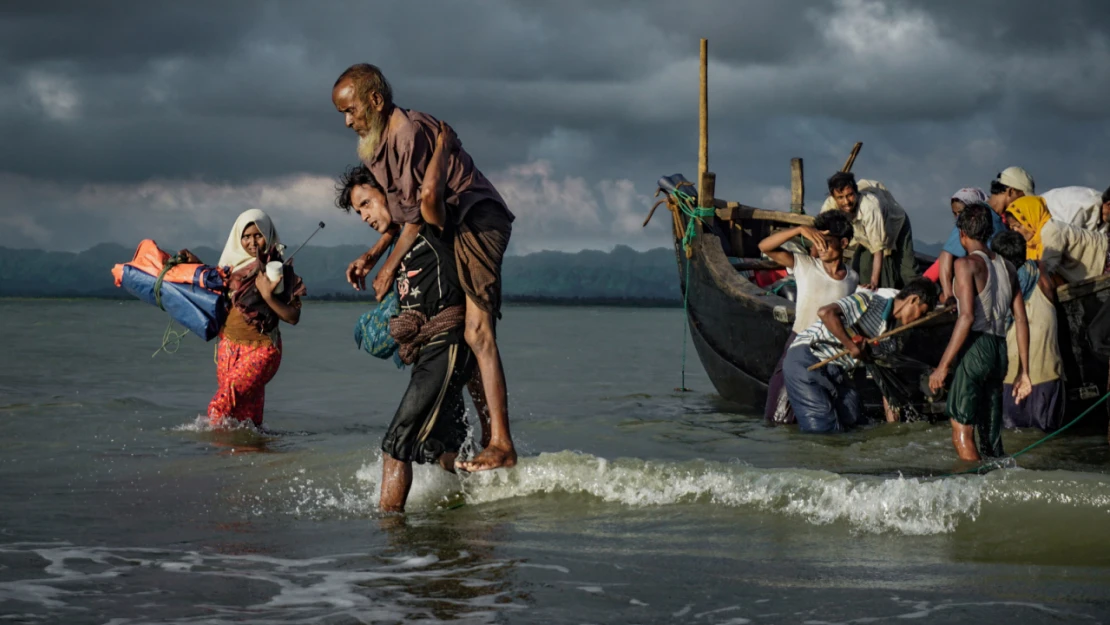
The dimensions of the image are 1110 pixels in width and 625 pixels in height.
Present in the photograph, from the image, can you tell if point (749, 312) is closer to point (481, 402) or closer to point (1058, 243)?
point (1058, 243)

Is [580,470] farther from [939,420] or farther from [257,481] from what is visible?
[939,420]

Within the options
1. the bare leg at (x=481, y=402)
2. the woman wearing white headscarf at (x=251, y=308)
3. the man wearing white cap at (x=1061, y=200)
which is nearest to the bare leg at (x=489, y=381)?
the bare leg at (x=481, y=402)

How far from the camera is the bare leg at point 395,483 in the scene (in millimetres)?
5469

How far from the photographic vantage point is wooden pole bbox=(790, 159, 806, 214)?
46.8 ft

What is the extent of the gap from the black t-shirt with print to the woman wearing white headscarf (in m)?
2.28

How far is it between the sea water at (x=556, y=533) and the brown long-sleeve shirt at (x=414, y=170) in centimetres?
152

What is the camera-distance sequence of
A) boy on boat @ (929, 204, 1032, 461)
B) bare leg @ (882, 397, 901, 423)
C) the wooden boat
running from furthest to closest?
bare leg @ (882, 397, 901, 423) < the wooden boat < boy on boat @ (929, 204, 1032, 461)

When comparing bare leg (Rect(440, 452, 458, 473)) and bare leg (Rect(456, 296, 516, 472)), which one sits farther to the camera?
bare leg (Rect(440, 452, 458, 473))

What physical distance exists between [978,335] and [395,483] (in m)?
3.70

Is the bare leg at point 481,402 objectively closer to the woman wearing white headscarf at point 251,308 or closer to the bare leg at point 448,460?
the bare leg at point 448,460

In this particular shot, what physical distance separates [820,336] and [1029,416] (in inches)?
80.1

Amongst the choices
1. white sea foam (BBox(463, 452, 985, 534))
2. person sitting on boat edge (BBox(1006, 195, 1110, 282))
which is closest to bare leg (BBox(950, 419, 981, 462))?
white sea foam (BBox(463, 452, 985, 534))

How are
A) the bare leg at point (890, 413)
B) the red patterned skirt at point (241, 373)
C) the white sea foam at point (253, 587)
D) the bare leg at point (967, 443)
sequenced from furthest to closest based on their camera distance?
the bare leg at point (890, 413), the red patterned skirt at point (241, 373), the bare leg at point (967, 443), the white sea foam at point (253, 587)

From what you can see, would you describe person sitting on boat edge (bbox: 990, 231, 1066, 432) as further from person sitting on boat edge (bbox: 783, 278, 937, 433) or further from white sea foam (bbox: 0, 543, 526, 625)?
white sea foam (bbox: 0, 543, 526, 625)
